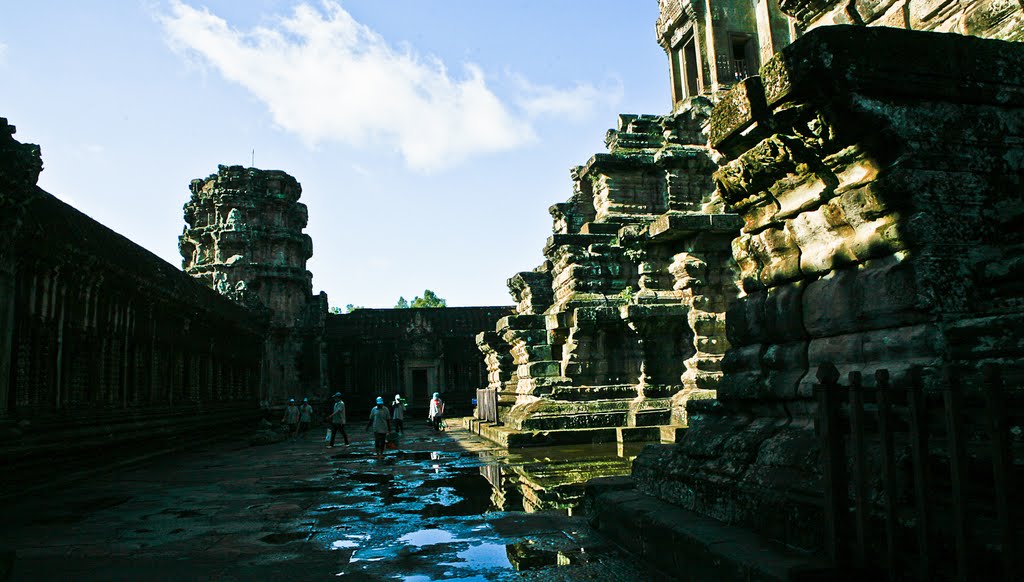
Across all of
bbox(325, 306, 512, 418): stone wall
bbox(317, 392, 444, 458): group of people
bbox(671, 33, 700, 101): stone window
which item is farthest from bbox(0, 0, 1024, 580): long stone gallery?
bbox(325, 306, 512, 418): stone wall

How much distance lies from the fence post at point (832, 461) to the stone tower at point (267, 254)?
27.0m

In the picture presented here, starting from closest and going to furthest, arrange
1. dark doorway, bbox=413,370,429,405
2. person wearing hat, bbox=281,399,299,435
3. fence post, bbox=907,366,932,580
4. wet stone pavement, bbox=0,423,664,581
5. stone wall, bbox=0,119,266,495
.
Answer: fence post, bbox=907,366,932,580, wet stone pavement, bbox=0,423,664,581, stone wall, bbox=0,119,266,495, person wearing hat, bbox=281,399,299,435, dark doorway, bbox=413,370,429,405

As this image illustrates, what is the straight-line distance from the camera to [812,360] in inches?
129

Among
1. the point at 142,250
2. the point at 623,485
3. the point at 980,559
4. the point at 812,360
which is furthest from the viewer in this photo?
the point at 142,250

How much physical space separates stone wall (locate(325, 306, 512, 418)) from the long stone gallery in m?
19.2

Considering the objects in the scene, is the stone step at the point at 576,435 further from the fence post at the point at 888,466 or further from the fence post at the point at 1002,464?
the fence post at the point at 1002,464

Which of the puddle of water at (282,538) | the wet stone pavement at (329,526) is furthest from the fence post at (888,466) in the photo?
the puddle of water at (282,538)

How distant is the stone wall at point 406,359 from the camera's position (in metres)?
32.4

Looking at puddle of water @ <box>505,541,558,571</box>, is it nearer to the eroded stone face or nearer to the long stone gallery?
the long stone gallery

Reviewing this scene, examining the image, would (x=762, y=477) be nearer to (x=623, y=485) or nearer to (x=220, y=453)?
(x=623, y=485)

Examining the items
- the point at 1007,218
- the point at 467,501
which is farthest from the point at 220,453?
the point at 1007,218

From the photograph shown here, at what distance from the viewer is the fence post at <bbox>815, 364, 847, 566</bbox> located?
234 centimetres

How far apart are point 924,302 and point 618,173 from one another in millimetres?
10926

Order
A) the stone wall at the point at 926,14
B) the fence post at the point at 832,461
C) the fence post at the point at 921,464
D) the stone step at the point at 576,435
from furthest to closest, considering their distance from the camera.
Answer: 1. the stone step at the point at 576,435
2. the stone wall at the point at 926,14
3. the fence post at the point at 832,461
4. the fence post at the point at 921,464
